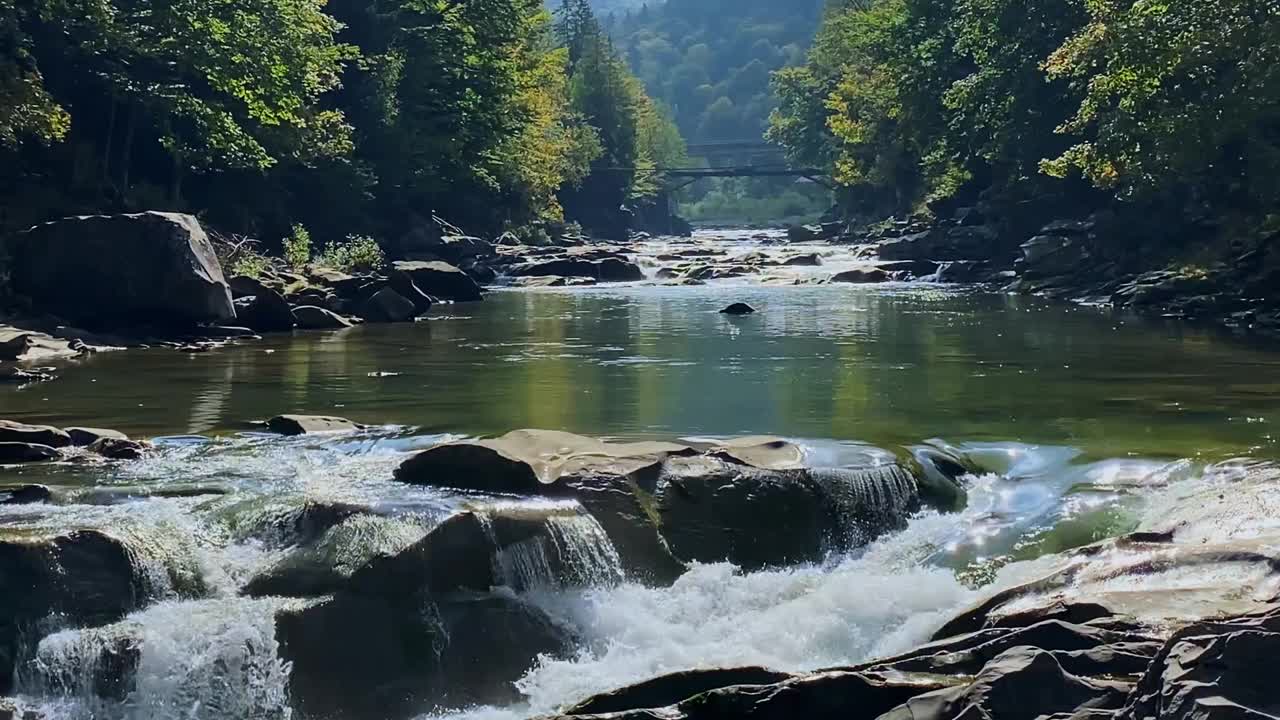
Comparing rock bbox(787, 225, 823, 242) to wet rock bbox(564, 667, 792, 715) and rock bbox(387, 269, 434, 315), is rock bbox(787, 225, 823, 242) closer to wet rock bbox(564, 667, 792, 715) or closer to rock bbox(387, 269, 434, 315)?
rock bbox(387, 269, 434, 315)

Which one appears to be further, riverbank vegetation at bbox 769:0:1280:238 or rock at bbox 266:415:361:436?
riverbank vegetation at bbox 769:0:1280:238

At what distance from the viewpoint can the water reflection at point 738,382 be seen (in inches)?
706

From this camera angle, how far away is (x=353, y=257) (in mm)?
43875

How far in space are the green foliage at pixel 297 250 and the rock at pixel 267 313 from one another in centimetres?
744

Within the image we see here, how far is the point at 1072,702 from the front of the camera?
7836mm

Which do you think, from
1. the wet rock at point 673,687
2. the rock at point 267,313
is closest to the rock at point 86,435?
the wet rock at point 673,687

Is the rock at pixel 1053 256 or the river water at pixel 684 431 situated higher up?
the rock at pixel 1053 256

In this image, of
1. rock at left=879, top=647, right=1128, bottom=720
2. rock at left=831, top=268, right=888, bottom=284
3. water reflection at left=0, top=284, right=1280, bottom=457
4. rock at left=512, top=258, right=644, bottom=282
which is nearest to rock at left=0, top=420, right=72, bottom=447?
water reflection at left=0, top=284, right=1280, bottom=457

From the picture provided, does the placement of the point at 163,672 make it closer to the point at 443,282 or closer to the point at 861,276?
the point at 443,282

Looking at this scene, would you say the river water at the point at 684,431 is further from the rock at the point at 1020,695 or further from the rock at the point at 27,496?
the rock at the point at 1020,695

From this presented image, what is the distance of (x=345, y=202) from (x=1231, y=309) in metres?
30.8

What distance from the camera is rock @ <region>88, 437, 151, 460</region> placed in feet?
50.2

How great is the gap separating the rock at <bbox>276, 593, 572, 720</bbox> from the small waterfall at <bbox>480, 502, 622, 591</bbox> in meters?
0.41

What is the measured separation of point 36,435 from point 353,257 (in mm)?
28851
